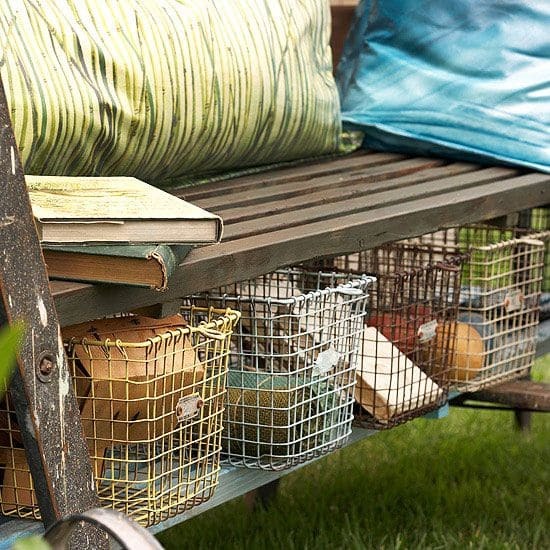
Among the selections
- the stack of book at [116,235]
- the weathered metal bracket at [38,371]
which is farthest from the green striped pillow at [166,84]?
the weathered metal bracket at [38,371]

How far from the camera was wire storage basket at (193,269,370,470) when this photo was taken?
6.19 feet

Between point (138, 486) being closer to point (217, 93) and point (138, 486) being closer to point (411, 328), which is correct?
point (411, 328)

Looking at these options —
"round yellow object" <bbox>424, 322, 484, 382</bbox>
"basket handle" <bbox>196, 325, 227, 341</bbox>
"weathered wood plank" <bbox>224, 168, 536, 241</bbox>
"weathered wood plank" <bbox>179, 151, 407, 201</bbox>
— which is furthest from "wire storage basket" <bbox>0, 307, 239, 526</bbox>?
"round yellow object" <bbox>424, 322, 484, 382</bbox>

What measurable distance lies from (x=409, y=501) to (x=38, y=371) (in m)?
1.78

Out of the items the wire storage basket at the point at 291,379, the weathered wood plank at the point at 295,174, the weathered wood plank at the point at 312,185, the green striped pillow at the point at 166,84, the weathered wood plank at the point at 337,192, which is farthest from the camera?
→ the weathered wood plank at the point at 295,174

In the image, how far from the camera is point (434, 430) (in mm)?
3670

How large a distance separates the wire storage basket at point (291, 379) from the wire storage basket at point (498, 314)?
0.50 metres

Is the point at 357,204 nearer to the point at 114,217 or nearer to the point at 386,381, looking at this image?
the point at 386,381

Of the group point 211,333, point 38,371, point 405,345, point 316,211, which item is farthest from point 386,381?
point 38,371

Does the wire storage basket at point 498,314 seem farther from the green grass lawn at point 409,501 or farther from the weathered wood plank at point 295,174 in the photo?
the green grass lawn at point 409,501

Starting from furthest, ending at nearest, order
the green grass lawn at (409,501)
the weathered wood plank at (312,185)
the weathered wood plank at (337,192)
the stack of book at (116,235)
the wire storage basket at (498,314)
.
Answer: the green grass lawn at (409,501) < the wire storage basket at (498,314) < the weathered wood plank at (312,185) < the weathered wood plank at (337,192) < the stack of book at (116,235)

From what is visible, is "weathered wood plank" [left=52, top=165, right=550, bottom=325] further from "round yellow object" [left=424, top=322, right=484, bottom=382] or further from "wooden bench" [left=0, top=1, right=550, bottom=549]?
"round yellow object" [left=424, top=322, right=484, bottom=382]

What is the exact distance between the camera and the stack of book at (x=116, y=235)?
1.48m

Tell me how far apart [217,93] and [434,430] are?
1598 mm
